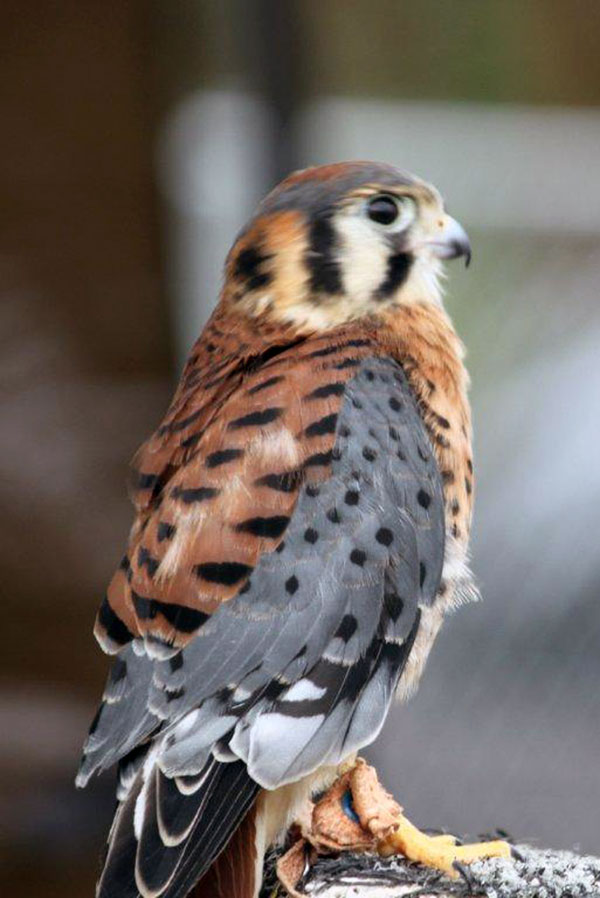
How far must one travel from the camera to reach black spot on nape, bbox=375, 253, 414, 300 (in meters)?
2.06

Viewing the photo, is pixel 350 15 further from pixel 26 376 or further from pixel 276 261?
pixel 276 261

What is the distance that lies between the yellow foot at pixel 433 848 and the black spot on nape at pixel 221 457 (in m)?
0.47

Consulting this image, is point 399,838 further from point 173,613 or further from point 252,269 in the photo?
point 252,269

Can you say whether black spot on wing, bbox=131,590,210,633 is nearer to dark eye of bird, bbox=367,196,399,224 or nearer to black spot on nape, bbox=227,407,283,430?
black spot on nape, bbox=227,407,283,430

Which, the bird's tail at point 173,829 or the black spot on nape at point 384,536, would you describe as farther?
the black spot on nape at point 384,536

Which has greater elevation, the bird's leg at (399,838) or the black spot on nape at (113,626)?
the black spot on nape at (113,626)

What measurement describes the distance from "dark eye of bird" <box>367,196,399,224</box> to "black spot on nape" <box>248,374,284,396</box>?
26 centimetres

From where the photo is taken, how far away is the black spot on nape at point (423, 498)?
1.88 metres

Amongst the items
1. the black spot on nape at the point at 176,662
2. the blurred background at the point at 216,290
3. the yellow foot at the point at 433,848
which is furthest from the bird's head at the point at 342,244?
the blurred background at the point at 216,290

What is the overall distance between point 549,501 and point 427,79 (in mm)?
1064

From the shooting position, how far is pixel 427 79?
3.82 meters

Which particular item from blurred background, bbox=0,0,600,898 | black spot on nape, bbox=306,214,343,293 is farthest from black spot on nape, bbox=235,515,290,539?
blurred background, bbox=0,0,600,898

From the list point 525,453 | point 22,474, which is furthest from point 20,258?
point 525,453

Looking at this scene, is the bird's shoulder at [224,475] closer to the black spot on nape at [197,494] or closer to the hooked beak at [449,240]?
the black spot on nape at [197,494]
